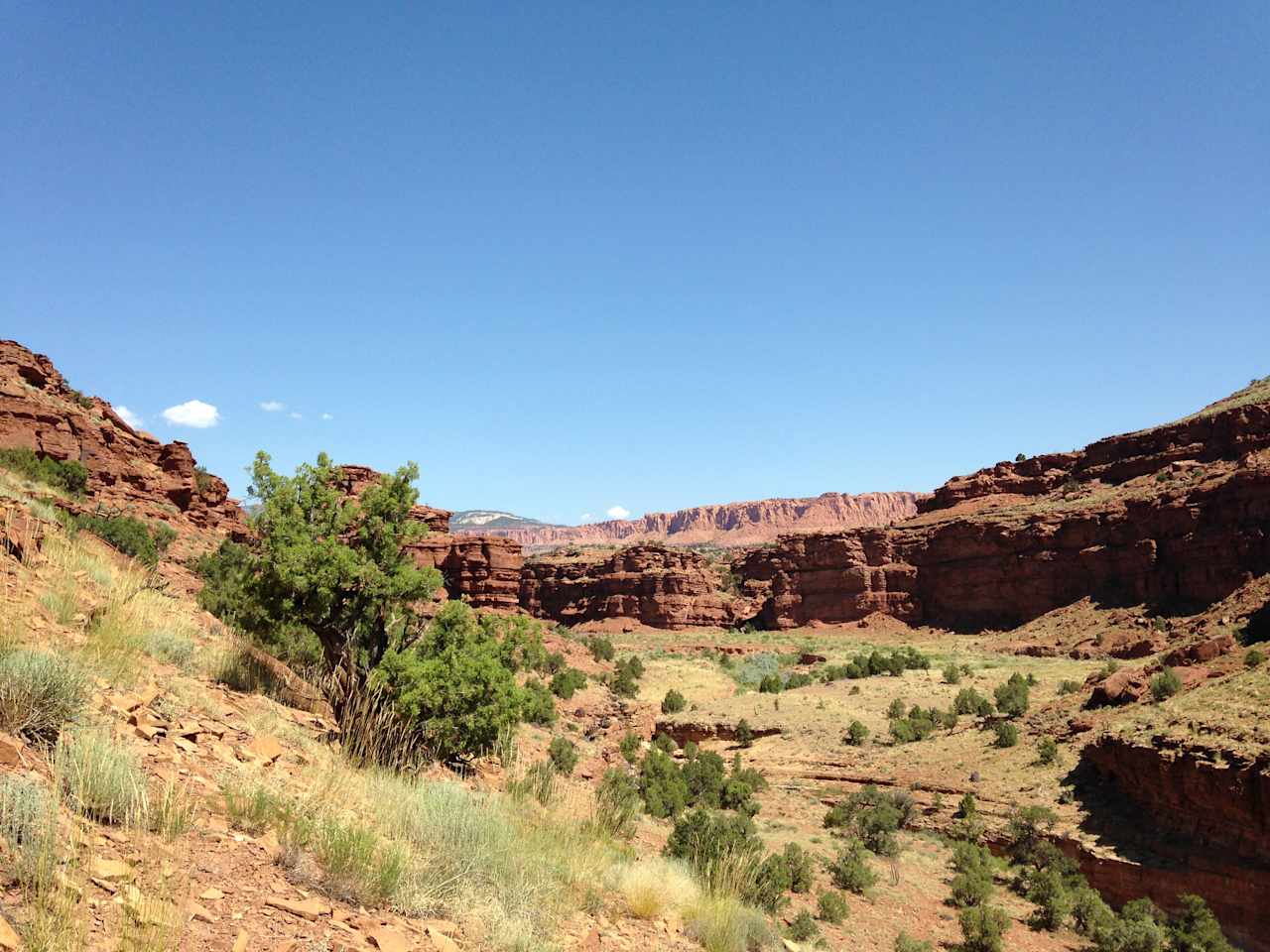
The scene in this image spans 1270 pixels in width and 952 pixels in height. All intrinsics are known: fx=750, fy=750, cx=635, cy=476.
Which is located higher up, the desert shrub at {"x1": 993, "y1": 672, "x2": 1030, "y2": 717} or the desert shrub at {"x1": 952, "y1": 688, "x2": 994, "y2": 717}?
the desert shrub at {"x1": 993, "y1": 672, "x2": 1030, "y2": 717}

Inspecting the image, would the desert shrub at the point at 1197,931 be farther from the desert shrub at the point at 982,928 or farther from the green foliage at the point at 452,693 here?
the green foliage at the point at 452,693

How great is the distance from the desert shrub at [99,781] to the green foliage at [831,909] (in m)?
11.3

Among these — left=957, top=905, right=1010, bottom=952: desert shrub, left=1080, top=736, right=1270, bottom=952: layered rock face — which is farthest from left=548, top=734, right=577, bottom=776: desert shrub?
left=1080, top=736, right=1270, bottom=952: layered rock face

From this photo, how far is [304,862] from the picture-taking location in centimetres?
403

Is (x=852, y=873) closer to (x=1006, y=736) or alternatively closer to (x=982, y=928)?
(x=982, y=928)

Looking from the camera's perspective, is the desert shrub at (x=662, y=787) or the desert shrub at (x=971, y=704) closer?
the desert shrub at (x=662, y=787)

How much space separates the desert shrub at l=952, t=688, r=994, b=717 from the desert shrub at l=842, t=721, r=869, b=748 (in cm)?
360

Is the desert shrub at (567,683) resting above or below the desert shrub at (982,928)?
above

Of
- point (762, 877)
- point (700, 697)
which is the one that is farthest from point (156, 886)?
point (700, 697)

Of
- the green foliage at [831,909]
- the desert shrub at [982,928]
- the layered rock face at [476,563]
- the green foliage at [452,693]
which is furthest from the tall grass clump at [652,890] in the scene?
the layered rock face at [476,563]

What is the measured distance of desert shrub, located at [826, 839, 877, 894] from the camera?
13922mm

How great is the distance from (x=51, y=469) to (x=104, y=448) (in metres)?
8.85

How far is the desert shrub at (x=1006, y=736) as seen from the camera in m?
22.4

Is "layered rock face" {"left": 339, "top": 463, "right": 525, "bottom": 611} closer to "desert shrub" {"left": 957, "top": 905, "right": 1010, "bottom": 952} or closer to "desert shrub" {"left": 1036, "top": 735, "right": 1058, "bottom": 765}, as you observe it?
"desert shrub" {"left": 1036, "top": 735, "right": 1058, "bottom": 765}
